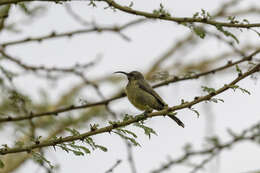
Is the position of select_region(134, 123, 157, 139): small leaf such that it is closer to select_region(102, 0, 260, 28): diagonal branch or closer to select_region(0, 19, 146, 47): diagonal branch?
select_region(102, 0, 260, 28): diagonal branch

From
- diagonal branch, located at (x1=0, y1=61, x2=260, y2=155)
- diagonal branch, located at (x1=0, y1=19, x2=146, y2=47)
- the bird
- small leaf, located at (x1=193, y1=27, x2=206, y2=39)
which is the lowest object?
diagonal branch, located at (x1=0, y1=61, x2=260, y2=155)

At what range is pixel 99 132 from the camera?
107 inches

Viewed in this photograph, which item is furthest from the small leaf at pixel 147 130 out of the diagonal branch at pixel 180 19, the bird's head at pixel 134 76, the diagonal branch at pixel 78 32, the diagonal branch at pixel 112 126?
the bird's head at pixel 134 76

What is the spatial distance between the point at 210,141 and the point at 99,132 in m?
2.46

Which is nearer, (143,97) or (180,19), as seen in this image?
(180,19)

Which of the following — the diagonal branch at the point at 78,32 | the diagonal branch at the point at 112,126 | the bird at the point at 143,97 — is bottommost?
the diagonal branch at the point at 112,126

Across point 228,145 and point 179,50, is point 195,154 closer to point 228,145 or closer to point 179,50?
point 228,145

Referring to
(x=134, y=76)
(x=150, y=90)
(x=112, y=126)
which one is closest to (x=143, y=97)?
(x=150, y=90)

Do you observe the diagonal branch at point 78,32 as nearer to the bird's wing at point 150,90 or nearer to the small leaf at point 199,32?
the bird's wing at point 150,90

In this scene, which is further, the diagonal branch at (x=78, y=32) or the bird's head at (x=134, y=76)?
the bird's head at (x=134, y=76)

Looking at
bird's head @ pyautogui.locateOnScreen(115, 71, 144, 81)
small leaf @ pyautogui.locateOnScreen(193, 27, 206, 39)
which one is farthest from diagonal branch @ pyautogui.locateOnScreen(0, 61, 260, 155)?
bird's head @ pyautogui.locateOnScreen(115, 71, 144, 81)

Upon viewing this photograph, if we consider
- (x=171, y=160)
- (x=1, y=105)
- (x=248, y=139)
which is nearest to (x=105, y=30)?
(x=171, y=160)

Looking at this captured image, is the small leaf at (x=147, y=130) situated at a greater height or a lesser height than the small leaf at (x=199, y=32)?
lesser

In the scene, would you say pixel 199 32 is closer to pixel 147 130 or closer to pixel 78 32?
pixel 147 130
